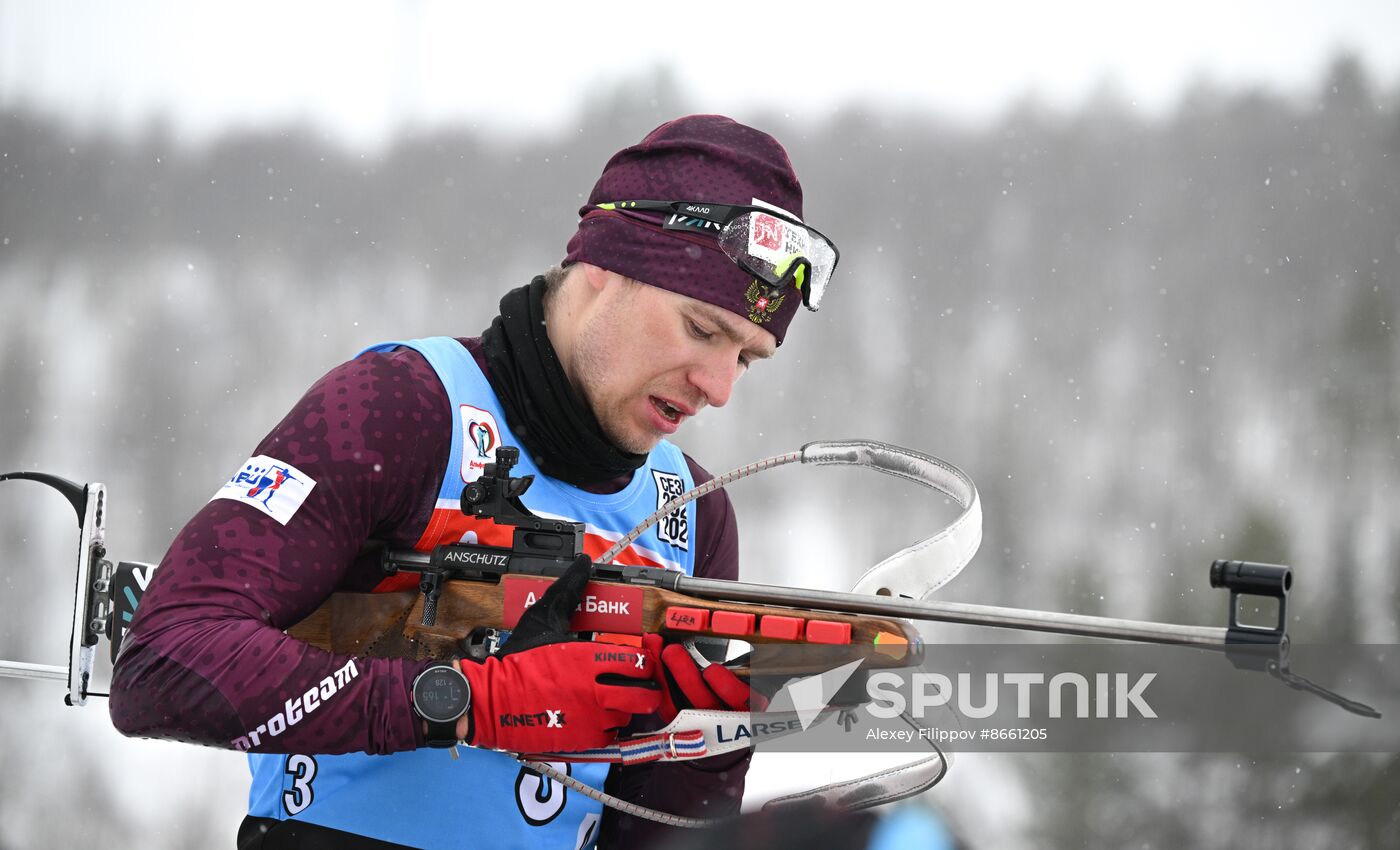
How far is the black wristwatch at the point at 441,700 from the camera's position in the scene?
4.11 ft

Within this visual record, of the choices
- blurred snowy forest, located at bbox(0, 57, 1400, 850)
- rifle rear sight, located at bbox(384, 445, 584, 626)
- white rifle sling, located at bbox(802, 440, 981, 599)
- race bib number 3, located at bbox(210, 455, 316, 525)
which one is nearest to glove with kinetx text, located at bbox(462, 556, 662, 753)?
rifle rear sight, located at bbox(384, 445, 584, 626)

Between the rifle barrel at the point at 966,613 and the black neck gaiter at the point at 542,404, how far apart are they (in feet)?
0.99

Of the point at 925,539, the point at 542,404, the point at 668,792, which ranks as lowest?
the point at 668,792

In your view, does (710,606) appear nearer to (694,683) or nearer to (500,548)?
(694,683)

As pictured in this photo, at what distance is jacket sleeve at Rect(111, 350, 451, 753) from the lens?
1201mm

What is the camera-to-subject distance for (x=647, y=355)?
1572mm

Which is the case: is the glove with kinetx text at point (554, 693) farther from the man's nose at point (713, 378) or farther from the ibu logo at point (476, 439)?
the man's nose at point (713, 378)

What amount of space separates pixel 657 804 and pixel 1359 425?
478cm

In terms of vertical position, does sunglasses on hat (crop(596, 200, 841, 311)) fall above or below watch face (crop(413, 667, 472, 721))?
above

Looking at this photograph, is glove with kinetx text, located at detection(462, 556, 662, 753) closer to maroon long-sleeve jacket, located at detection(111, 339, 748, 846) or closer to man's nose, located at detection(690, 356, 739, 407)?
maroon long-sleeve jacket, located at detection(111, 339, 748, 846)

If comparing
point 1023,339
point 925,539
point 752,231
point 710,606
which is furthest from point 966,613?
point 1023,339

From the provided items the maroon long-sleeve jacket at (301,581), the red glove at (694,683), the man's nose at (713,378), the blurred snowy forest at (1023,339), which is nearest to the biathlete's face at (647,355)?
the man's nose at (713,378)

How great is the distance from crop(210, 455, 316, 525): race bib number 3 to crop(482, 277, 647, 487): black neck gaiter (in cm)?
35

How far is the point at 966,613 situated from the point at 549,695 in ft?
1.45
